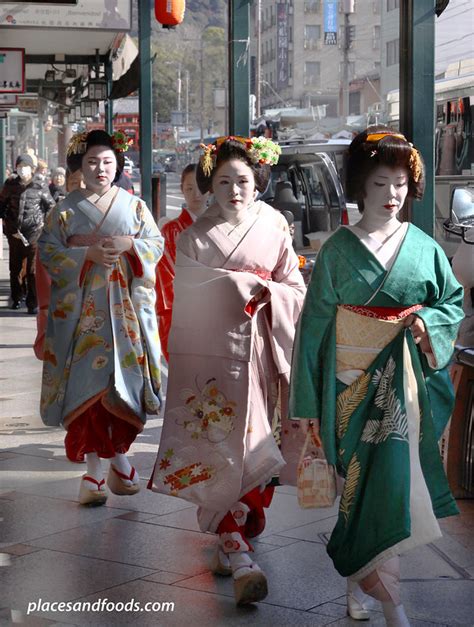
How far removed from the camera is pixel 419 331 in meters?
3.58

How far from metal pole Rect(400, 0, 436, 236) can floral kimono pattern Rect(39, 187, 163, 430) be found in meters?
1.34

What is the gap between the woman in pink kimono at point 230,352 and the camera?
423cm

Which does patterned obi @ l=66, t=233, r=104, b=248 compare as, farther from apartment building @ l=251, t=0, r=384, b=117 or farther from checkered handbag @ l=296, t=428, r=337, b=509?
apartment building @ l=251, t=0, r=384, b=117

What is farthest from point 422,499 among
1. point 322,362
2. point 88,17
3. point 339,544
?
point 88,17

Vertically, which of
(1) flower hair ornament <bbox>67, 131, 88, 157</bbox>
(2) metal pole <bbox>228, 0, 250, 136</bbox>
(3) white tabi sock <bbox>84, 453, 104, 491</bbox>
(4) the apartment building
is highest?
(4) the apartment building

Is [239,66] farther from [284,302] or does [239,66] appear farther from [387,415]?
[387,415]

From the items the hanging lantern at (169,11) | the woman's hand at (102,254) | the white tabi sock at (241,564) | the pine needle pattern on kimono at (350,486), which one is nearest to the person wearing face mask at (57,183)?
the hanging lantern at (169,11)

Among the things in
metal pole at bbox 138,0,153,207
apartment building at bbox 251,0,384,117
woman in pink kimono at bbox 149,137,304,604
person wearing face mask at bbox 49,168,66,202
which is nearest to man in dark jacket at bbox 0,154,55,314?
metal pole at bbox 138,0,153,207

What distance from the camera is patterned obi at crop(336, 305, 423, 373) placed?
364 cm

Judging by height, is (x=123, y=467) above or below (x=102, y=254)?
below

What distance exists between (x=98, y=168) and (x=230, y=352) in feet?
5.07

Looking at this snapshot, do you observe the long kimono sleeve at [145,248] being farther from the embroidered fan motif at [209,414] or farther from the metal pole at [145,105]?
the metal pole at [145,105]

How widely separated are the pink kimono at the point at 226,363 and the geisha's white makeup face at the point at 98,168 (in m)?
1.12

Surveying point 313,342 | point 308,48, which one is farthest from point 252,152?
point 308,48
